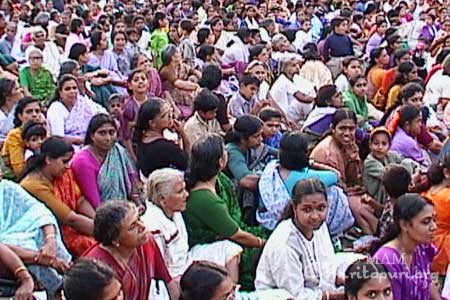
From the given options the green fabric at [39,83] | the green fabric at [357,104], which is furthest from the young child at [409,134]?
the green fabric at [39,83]

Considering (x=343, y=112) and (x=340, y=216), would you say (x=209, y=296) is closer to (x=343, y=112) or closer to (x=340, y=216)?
(x=340, y=216)

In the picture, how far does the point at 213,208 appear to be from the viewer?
3.98 meters

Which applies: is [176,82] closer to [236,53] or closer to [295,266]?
[236,53]

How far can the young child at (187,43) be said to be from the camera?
8.27 meters

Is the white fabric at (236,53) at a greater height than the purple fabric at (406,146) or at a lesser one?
lesser

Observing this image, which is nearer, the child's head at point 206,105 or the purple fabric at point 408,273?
the purple fabric at point 408,273

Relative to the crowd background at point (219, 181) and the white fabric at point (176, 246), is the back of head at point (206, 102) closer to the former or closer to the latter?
the crowd background at point (219, 181)

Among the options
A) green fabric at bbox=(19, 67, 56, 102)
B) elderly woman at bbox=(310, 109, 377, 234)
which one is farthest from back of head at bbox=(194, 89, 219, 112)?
green fabric at bbox=(19, 67, 56, 102)

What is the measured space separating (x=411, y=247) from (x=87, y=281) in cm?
154

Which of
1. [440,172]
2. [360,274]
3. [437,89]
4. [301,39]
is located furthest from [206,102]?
[301,39]

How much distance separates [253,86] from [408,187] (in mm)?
2322

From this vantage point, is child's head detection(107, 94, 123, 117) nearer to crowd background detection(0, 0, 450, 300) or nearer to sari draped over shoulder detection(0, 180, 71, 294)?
crowd background detection(0, 0, 450, 300)

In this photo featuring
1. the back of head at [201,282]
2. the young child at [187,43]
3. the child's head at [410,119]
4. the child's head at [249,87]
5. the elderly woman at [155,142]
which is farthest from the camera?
the young child at [187,43]

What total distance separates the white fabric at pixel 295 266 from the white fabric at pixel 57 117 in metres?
2.41
